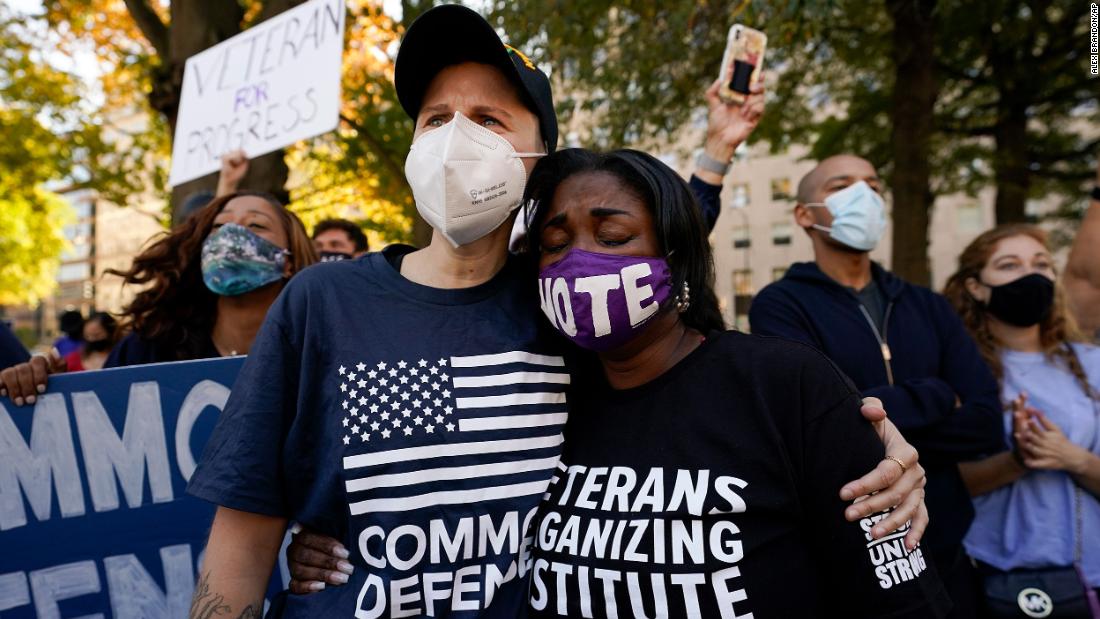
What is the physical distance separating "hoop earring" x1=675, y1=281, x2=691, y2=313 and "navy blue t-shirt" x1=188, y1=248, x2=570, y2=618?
43 centimetres

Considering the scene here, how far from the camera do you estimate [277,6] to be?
15.5 feet

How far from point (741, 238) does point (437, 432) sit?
123 feet

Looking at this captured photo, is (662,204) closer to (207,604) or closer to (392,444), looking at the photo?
(392,444)

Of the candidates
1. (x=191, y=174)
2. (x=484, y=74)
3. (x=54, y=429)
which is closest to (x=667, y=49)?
(x=191, y=174)

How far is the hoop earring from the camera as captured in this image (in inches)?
73.9

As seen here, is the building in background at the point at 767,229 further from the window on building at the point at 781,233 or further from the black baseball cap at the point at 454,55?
the black baseball cap at the point at 454,55

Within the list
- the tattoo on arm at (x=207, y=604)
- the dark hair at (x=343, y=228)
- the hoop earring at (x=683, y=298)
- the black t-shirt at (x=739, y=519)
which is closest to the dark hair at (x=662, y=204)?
the hoop earring at (x=683, y=298)

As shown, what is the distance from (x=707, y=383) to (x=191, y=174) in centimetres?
294

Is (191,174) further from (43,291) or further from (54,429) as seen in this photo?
(43,291)

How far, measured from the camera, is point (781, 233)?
36.3 meters

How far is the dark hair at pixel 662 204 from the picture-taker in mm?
1861

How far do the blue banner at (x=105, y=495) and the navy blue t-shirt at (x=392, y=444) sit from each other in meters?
0.85

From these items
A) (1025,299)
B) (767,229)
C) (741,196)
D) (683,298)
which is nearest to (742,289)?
(767,229)

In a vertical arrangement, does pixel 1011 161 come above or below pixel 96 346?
above
